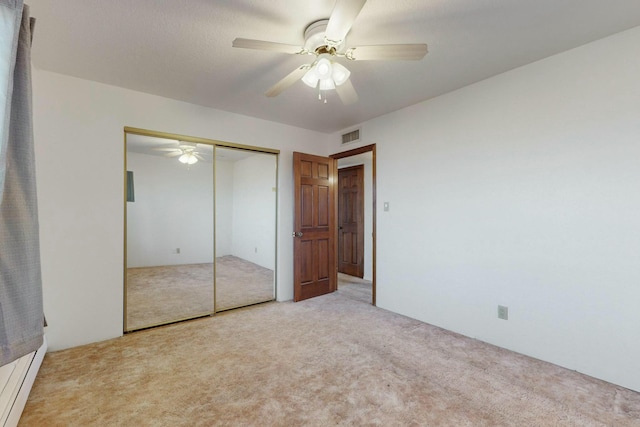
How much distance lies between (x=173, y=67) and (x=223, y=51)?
560 millimetres

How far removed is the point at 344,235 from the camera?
18.5 ft

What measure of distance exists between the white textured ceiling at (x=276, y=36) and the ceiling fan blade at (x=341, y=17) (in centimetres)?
24

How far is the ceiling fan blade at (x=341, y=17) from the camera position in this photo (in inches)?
51.4

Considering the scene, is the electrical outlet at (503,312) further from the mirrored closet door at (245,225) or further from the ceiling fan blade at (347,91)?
the mirrored closet door at (245,225)

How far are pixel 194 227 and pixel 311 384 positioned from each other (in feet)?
8.48

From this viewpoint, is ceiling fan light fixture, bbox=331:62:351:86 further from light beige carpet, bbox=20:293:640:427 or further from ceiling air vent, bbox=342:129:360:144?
light beige carpet, bbox=20:293:640:427

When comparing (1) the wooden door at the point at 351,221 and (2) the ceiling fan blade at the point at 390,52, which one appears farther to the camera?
(1) the wooden door at the point at 351,221

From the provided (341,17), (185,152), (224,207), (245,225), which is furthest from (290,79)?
(245,225)

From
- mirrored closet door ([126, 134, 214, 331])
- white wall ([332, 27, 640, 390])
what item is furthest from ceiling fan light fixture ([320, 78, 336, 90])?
mirrored closet door ([126, 134, 214, 331])

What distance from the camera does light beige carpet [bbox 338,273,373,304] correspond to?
4.05m

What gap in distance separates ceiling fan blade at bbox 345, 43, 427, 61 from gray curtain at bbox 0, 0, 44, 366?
1.54 meters

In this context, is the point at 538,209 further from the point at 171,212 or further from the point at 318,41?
the point at 171,212

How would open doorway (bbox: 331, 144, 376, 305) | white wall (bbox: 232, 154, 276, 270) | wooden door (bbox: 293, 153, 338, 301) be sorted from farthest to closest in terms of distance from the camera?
open doorway (bbox: 331, 144, 376, 305) < white wall (bbox: 232, 154, 276, 270) < wooden door (bbox: 293, 153, 338, 301)

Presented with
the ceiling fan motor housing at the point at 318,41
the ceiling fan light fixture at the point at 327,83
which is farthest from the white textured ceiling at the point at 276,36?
the ceiling fan light fixture at the point at 327,83
